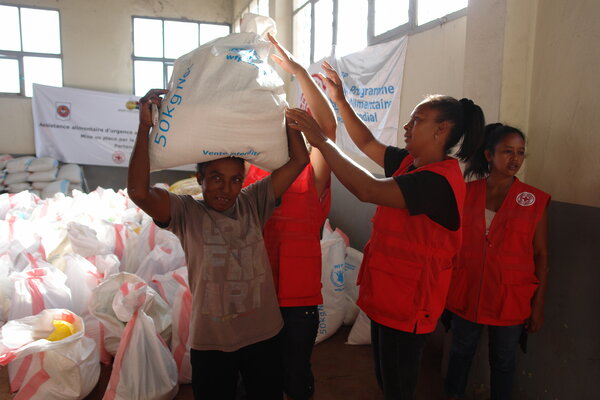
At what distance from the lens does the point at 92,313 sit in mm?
1841

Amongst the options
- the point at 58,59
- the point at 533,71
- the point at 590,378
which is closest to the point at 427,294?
the point at 590,378

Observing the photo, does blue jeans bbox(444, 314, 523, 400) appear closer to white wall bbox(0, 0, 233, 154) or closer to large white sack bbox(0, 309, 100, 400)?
large white sack bbox(0, 309, 100, 400)

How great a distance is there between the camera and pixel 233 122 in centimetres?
102

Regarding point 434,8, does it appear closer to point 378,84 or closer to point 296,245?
point 378,84

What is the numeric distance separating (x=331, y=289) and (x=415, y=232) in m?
1.24

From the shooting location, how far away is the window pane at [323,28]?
3926 millimetres

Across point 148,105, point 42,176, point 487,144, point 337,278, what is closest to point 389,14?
point 487,144

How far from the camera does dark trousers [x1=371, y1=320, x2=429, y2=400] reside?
1192 mm

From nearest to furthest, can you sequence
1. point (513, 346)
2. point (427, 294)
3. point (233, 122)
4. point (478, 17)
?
point (233, 122) < point (427, 294) < point (513, 346) < point (478, 17)

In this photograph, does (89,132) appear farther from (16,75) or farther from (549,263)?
(549,263)

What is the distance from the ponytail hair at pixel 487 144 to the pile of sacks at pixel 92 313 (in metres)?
1.31

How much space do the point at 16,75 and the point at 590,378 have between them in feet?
25.0

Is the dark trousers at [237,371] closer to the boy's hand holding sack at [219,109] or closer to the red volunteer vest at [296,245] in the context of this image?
the red volunteer vest at [296,245]

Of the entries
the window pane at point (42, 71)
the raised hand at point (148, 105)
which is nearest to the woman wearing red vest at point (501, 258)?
the raised hand at point (148, 105)
